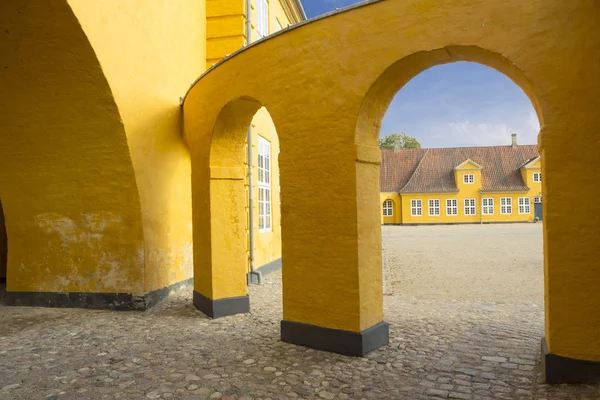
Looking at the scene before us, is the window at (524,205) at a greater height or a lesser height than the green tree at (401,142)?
lesser

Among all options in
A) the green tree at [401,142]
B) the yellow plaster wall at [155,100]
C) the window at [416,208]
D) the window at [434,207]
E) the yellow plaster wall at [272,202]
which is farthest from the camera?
the green tree at [401,142]

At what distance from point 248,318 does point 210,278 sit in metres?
0.83

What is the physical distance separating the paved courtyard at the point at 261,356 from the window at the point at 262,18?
696 centimetres

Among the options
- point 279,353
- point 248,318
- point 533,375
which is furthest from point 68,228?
point 533,375

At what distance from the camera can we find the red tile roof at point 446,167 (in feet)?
124

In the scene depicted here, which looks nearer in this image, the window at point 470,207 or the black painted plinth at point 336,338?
the black painted plinth at point 336,338

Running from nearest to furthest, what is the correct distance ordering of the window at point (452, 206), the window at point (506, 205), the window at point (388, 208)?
1. the window at point (506, 205)
2. the window at point (452, 206)
3. the window at point (388, 208)

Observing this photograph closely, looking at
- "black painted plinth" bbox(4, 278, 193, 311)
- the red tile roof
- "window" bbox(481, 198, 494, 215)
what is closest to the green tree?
the red tile roof

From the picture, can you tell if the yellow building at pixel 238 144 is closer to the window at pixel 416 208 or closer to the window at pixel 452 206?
the window at pixel 416 208

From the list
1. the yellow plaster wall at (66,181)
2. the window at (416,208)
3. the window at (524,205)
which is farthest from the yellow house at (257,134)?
the window at (524,205)

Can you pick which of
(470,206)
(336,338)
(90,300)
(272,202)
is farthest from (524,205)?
(336,338)

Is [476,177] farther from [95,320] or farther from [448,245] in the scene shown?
[95,320]

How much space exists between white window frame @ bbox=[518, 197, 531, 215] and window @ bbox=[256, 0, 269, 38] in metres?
31.8

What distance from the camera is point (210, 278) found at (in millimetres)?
6789
